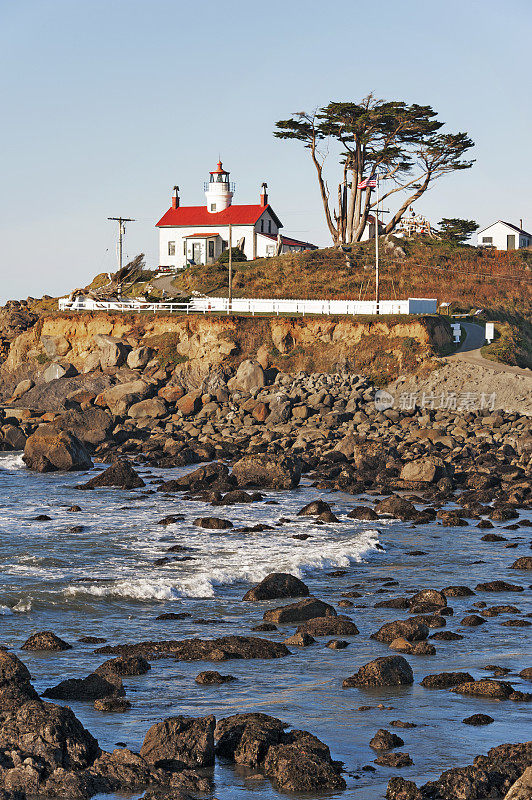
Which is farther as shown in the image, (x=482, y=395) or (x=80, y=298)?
(x=80, y=298)

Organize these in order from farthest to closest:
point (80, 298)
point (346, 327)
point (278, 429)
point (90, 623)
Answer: point (80, 298) → point (346, 327) → point (278, 429) → point (90, 623)

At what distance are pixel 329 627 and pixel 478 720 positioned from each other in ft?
17.2

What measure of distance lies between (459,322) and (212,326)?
48.7ft

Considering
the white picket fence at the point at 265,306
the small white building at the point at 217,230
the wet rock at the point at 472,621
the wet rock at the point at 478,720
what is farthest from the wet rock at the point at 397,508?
the small white building at the point at 217,230

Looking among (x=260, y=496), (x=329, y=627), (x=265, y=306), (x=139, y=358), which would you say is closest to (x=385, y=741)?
(x=329, y=627)

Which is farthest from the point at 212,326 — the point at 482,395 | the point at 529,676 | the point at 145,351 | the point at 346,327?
the point at 529,676

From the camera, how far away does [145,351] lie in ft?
190

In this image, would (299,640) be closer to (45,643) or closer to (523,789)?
(45,643)

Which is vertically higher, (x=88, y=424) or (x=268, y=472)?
(x=88, y=424)

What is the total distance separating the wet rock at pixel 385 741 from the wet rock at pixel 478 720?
1217 mm

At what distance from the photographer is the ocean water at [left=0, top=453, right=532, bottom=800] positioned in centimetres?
1298

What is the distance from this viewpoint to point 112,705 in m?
13.8

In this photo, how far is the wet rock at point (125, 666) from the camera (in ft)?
50.8

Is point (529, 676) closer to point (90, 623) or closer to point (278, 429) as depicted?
point (90, 623)
